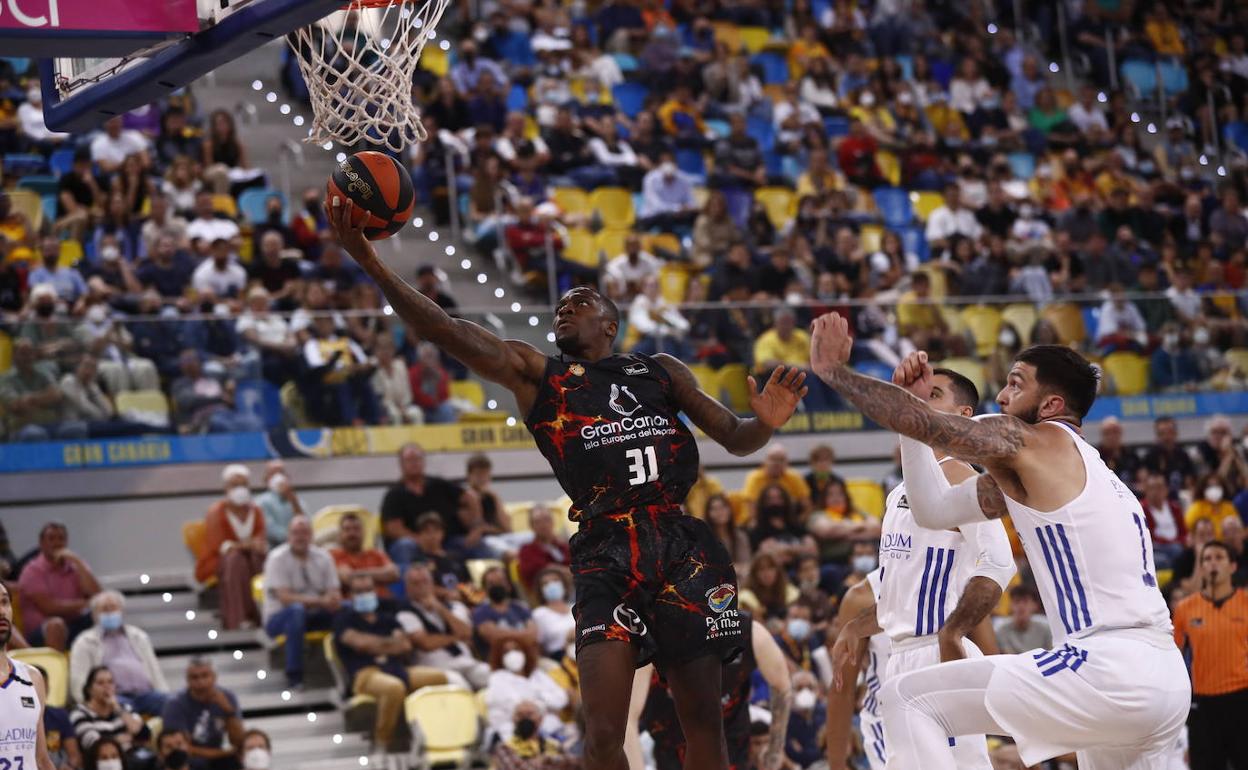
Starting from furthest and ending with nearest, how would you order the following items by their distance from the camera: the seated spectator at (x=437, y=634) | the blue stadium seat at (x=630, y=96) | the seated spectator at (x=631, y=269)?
the blue stadium seat at (x=630, y=96)
the seated spectator at (x=631, y=269)
the seated spectator at (x=437, y=634)

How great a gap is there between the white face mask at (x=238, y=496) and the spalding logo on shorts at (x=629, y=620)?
726 centimetres

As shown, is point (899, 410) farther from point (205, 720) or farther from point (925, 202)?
point (925, 202)

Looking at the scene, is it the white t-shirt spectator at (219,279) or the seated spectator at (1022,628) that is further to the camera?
the white t-shirt spectator at (219,279)

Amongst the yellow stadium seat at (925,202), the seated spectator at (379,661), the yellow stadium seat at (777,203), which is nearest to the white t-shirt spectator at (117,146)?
the seated spectator at (379,661)

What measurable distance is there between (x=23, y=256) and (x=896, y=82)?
12.3 metres

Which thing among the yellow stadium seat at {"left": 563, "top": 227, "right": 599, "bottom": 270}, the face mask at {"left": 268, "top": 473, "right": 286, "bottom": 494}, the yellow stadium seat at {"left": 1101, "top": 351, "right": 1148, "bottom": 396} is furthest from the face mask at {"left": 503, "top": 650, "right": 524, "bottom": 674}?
the yellow stadium seat at {"left": 1101, "top": 351, "right": 1148, "bottom": 396}

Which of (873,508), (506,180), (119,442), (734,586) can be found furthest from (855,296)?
(734,586)

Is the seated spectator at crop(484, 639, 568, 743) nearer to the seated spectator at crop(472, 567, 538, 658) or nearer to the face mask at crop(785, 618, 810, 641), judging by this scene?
the seated spectator at crop(472, 567, 538, 658)

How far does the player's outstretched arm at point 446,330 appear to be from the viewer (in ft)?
21.1

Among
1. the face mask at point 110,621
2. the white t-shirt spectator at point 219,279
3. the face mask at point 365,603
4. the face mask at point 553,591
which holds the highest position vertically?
the white t-shirt spectator at point 219,279

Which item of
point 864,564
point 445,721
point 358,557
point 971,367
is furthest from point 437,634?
point 971,367

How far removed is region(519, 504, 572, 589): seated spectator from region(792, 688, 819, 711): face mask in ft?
7.23

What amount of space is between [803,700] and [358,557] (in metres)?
3.65

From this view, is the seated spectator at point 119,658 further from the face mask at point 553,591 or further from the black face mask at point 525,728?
the face mask at point 553,591
